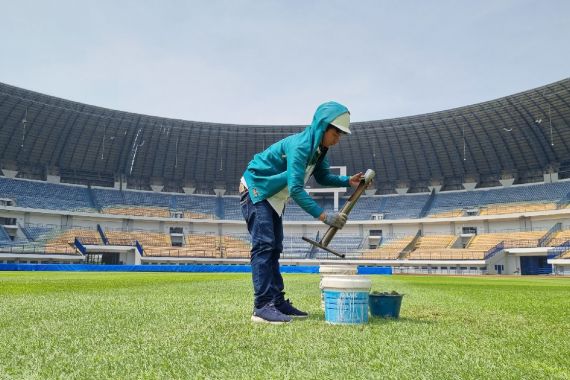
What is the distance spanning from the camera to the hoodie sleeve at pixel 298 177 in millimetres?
4418

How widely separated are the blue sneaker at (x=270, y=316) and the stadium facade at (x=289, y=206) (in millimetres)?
40521

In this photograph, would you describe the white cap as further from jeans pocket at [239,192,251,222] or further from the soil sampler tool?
jeans pocket at [239,192,251,222]

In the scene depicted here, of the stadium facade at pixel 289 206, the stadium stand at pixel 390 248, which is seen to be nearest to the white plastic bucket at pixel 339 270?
the stadium facade at pixel 289 206

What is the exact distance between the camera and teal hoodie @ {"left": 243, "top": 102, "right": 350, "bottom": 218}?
445cm

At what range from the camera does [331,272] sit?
5086 mm

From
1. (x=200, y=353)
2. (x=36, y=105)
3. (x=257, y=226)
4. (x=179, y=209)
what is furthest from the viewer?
(x=179, y=209)

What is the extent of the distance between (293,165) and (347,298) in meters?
1.30

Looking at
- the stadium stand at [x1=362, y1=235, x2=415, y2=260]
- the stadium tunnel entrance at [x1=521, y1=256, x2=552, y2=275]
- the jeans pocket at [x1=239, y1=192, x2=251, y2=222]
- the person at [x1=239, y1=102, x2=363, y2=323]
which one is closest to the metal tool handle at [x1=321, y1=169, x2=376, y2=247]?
the person at [x1=239, y1=102, x2=363, y2=323]

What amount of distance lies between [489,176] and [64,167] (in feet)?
156

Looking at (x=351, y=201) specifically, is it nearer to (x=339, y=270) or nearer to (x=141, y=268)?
(x=339, y=270)

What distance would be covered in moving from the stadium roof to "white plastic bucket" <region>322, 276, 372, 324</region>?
45448mm

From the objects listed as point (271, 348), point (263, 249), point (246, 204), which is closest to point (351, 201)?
point (263, 249)

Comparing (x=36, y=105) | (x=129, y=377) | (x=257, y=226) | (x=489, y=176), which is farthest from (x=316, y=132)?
(x=489, y=176)

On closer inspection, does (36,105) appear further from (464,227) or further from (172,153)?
(464,227)
